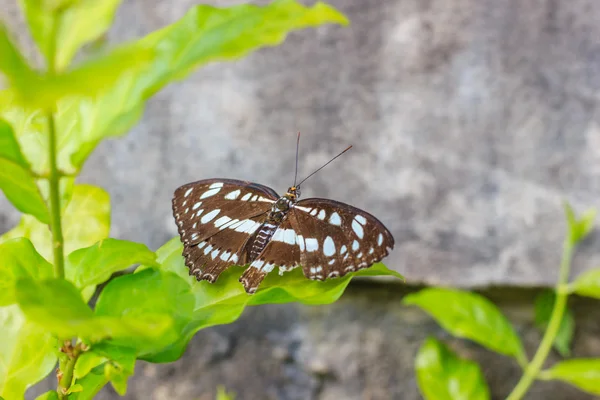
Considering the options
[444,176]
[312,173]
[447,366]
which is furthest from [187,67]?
[447,366]

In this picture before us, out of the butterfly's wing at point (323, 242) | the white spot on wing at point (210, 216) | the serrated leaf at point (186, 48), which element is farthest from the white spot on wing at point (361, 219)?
the serrated leaf at point (186, 48)

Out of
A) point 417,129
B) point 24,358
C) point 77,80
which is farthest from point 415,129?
point 77,80

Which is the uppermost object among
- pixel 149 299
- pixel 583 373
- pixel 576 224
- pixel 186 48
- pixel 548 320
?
pixel 186 48

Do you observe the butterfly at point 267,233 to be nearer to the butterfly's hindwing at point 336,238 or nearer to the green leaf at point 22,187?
the butterfly's hindwing at point 336,238

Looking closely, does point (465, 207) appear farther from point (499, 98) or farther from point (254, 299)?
point (254, 299)

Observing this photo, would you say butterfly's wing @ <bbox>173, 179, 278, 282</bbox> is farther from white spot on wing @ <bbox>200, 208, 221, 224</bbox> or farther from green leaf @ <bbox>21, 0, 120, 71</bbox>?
green leaf @ <bbox>21, 0, 120, 71</bbox>

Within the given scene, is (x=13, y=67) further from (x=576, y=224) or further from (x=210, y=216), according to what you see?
(x=576, y=224)
